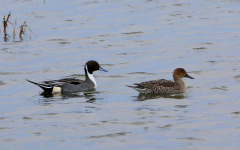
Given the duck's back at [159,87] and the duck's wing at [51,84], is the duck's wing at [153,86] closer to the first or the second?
the duck's back at [159,87]

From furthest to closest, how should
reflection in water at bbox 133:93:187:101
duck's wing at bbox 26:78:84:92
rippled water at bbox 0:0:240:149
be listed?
duck's wing at bbox 26:78:84:92 → reflection in water at bbox 133:93:187:101 → rippled water at bbox 0:0:240:149

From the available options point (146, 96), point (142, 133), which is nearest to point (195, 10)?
point (146, 96)

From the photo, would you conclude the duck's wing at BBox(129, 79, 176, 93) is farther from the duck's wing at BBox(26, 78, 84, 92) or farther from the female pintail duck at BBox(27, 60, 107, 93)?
the duck's wing at BBox(26, 78, 84, 92)

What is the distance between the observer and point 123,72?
1383 centimetres

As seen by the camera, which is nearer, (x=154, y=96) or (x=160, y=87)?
(x=154, y=96)

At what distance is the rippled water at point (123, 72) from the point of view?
810cm

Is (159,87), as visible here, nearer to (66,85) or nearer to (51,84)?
(66,85)

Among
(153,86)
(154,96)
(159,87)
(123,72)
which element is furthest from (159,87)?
(123,72)

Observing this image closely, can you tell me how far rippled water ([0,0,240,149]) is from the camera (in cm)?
810

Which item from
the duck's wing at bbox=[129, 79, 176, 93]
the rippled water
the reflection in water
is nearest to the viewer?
the rippled water

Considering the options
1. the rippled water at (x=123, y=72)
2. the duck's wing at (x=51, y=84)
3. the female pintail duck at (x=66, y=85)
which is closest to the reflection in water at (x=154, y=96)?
the rippled water at (x=123, y=72)

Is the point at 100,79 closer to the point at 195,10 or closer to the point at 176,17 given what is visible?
the point at 176,17

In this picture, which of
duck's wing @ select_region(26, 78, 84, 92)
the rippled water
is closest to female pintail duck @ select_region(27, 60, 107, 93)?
duck's wing @ select_region(26, 78, 84, 92)

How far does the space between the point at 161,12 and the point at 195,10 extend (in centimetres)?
147
